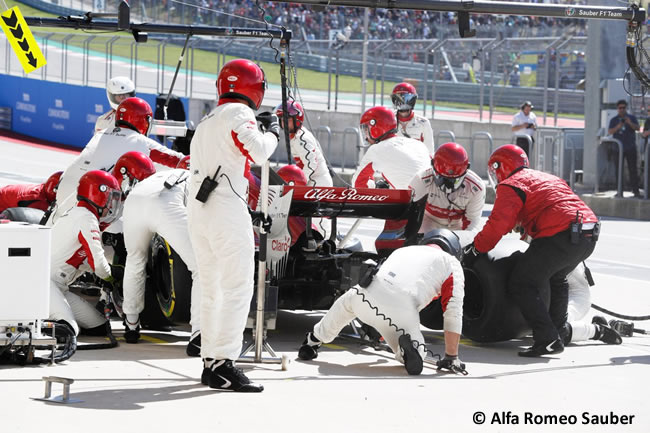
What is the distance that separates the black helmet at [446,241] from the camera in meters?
8.86

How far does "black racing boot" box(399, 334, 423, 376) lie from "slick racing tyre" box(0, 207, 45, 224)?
427 cm

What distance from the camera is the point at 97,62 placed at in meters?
35.4

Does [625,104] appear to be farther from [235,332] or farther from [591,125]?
[235,332]

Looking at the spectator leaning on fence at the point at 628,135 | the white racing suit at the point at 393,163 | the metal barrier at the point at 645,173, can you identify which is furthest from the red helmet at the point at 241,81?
the spectator leaning on fence at the point at 628,135

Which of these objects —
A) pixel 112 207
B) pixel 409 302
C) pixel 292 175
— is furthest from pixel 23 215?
pixel 409 302

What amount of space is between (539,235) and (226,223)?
3076 millimetres

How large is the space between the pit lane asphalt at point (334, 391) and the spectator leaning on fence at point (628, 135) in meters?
12.1

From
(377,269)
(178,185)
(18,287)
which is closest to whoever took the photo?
(18,287)

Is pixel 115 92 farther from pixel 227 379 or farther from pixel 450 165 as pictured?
pixel 227 379

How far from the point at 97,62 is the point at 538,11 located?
25294 mm

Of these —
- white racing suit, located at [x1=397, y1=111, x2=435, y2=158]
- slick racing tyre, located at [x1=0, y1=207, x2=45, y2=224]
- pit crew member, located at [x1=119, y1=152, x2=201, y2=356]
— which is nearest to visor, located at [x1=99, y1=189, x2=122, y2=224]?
pit crew member, located at [x1=119, y1=152, x2=201, y2=356]

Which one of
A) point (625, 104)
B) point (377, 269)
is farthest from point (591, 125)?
point (377, 269)

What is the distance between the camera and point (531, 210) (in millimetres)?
9383

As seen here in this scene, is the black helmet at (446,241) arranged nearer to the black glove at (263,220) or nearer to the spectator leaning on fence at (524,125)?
the black glove at (263,220)
